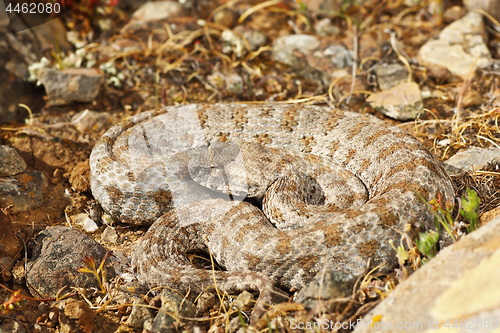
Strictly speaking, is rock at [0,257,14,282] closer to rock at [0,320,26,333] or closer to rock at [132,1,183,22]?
rock at [0,320,26,333]

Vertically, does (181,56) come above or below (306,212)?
above

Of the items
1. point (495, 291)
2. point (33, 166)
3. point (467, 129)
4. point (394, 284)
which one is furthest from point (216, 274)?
point (467, 129)

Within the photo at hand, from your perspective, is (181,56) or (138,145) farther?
(181,56)

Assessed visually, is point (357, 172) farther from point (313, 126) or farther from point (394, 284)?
point (394, 284)

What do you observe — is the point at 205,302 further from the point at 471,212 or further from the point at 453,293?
the point at 471,212

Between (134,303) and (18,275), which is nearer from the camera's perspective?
(134,303)

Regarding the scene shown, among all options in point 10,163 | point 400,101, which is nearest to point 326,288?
point 400,101
